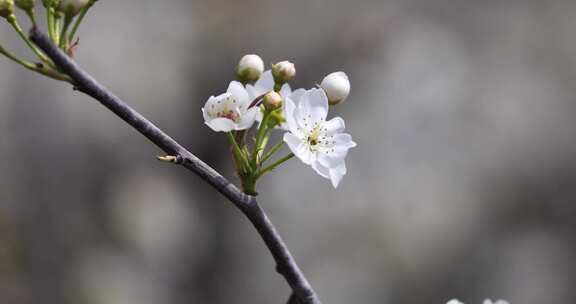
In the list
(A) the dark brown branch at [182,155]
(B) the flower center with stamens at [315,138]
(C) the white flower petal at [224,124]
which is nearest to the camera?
(A) the dark brown branch at [182,155]

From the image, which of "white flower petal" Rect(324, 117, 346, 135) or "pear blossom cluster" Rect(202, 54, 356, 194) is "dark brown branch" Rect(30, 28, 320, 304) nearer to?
"pear blossom cluster" Rect(202, 54, 356, 194)

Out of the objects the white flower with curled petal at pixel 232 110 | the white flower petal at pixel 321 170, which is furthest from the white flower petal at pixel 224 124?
the white flower petal at pixel 321 170

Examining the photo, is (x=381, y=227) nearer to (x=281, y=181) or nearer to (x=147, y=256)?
(x=281, y=181)

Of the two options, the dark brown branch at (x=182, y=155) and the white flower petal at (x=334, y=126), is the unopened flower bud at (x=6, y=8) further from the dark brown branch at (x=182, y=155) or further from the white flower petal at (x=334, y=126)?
the white flower petal at (x=334, y=126)

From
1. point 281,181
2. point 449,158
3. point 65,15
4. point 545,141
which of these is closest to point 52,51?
point 65,15

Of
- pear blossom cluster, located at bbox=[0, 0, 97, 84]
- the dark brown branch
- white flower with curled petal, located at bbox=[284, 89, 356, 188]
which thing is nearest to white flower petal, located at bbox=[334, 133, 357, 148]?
white flower with curled petal, located at bbox=[284, 89, 356, 188]

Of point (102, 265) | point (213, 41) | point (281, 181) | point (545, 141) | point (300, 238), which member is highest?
point (213, 41)

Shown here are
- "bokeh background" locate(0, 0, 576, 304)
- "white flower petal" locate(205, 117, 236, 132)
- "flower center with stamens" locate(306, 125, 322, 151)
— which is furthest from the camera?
"bokeh background" locate(0, 0, 576, 304)
